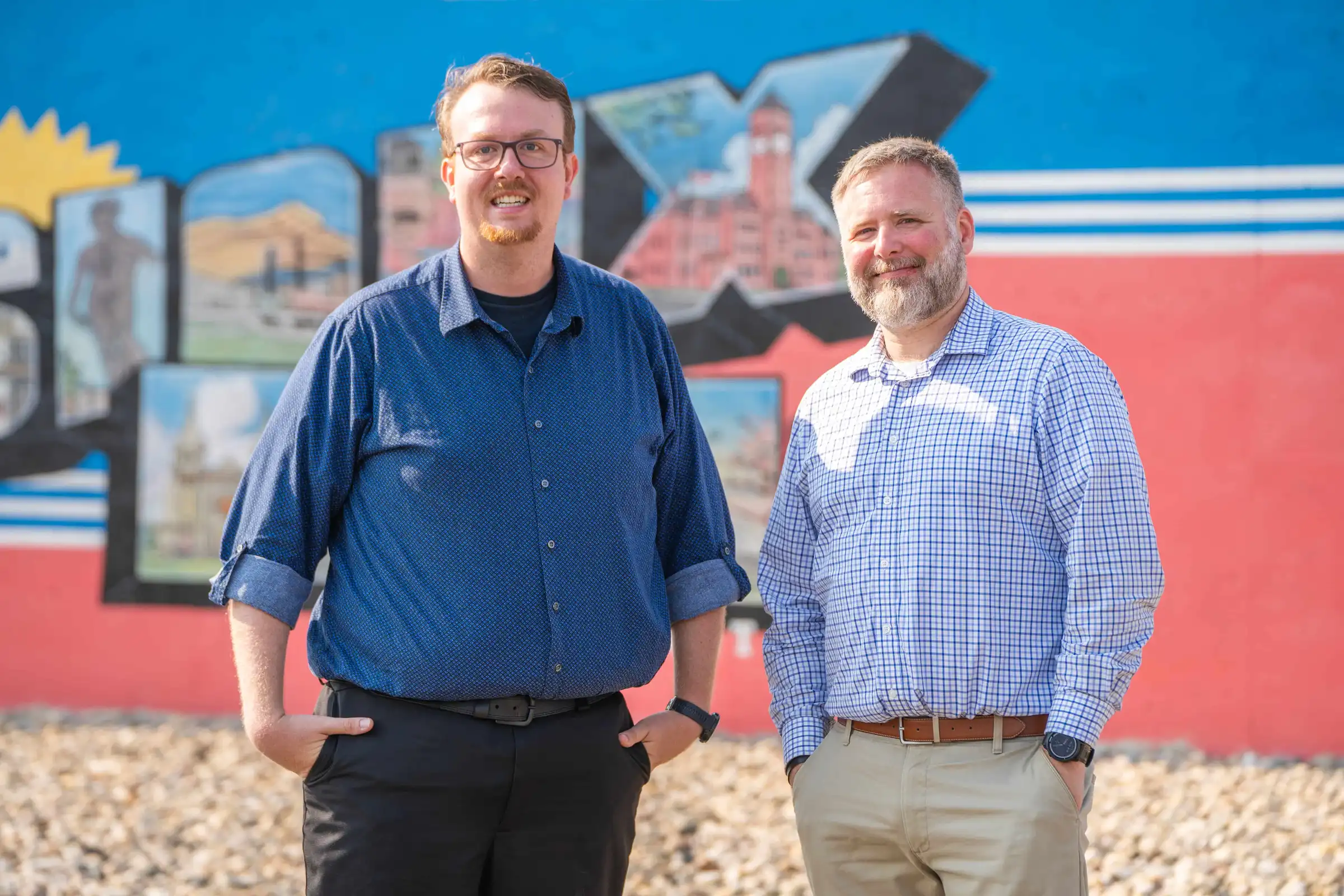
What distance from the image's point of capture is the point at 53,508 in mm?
6281

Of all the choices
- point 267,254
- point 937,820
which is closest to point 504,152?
point 937,820

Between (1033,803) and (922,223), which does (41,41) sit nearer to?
(922,223)

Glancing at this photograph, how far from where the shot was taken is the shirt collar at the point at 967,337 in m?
2.48

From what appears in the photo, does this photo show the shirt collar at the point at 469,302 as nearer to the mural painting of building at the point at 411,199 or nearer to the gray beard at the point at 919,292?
the gray beard at the point at 919,292

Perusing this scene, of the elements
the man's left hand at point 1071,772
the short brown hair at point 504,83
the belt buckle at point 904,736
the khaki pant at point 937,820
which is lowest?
the khaki pant at point 937,820

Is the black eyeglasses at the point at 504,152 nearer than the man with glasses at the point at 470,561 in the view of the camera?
No

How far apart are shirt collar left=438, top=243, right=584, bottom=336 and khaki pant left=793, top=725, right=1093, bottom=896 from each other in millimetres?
941

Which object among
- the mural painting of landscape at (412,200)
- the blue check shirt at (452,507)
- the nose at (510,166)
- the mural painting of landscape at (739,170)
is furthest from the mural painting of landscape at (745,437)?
the nose at (510,166)

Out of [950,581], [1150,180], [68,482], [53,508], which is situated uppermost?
[1150,180]

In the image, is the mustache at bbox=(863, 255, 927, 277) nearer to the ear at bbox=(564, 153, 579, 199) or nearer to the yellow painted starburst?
the ear at bbox=(564, 153, 579, 199)

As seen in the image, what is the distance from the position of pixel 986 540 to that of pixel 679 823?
8.40ft

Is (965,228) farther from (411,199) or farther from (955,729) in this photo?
(411,199)

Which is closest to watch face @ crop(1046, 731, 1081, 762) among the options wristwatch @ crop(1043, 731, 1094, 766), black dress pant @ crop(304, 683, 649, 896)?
wristwatch @ crop(1043, 731, 1094, 766)

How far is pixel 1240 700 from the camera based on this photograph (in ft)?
17.9
